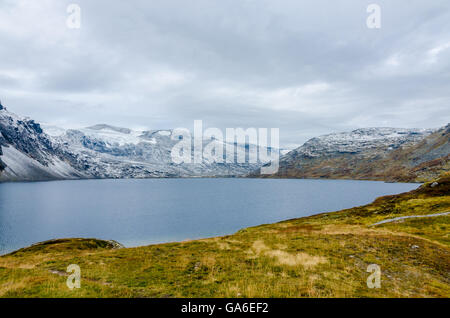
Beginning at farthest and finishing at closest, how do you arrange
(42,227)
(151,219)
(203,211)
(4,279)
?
(203,211)
(151,219)
(42,227)
(4,279)

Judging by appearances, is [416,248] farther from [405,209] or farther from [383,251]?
[405,209]

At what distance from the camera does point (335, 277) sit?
53.8 feet

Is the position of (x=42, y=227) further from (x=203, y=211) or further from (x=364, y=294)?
(x=364, y=294)

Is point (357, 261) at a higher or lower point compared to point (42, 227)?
higher

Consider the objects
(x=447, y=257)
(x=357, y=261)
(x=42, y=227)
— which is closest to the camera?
(x=357, y=261)

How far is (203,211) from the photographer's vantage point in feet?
350

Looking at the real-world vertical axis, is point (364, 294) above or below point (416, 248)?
above

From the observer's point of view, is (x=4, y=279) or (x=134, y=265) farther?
(x=134, y=265)

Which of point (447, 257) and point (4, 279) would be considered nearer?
point (4, 279)

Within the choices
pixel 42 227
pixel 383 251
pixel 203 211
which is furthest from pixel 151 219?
pixel 383 251

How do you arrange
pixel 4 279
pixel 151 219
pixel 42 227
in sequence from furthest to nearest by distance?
1. pixel 151 219
2. pixel 42 227
3. pixel 4 279
